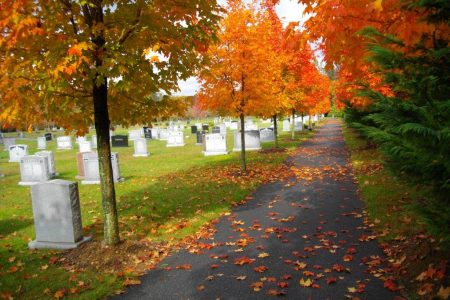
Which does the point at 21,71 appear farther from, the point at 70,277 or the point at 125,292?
the point at 125,292

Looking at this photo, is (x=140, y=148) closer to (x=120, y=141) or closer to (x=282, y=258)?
(x=120, y=141)

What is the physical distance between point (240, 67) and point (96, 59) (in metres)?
7.87

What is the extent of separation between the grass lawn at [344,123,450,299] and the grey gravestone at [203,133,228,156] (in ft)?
39.4

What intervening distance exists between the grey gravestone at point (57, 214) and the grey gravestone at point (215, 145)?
14.6 meters

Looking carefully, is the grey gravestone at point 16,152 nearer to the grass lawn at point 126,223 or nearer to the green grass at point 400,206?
the grass lawn at point 126,223

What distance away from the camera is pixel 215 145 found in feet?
70.9

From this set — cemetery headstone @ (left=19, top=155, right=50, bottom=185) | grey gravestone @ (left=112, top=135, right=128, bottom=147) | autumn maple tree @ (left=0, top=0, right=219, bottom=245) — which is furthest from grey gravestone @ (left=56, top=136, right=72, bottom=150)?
autumn maple tree @ (left=0, top=0, right=219, bottom=245)

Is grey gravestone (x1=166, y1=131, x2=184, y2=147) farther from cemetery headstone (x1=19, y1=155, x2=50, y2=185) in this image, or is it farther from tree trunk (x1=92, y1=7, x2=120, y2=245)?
tree trunk (x1=92, y1=7, x2=120, y2=245)

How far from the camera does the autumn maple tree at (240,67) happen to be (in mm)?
12945

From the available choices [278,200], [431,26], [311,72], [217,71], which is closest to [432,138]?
[431,26]

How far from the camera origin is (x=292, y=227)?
753 centimetres

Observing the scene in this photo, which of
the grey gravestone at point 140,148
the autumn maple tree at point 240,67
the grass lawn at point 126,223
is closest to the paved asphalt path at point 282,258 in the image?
the grass lawn at point 126,223

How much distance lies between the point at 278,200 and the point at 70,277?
572 cm

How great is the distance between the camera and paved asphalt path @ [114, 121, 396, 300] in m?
4.91
